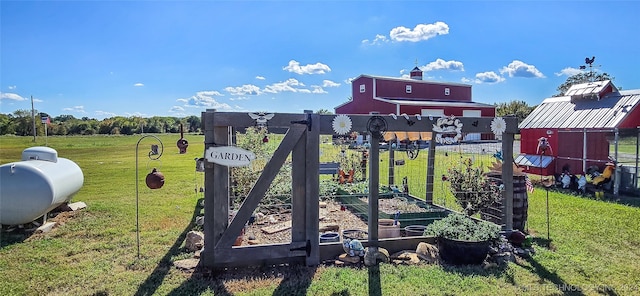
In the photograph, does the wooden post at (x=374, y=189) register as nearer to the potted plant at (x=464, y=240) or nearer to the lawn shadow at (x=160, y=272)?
the potted plant at (x=464, y=240)

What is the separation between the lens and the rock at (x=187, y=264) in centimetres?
455

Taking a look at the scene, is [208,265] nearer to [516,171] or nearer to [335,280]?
[335,280]

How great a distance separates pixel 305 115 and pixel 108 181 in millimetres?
10340

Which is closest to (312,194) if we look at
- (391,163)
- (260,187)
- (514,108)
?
(260,187)

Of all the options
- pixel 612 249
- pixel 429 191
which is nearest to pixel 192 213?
pixel 429 191

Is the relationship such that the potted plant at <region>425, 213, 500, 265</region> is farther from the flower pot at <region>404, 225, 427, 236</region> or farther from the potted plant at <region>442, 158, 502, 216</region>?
the potted plant at <region>442, 158, 502, 216</region>

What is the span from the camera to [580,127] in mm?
10570

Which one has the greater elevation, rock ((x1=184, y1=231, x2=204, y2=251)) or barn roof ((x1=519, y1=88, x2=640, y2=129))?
barn roof ((x1=519, y1=88, x2=640, y2=129))

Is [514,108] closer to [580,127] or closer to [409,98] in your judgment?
[409,98]

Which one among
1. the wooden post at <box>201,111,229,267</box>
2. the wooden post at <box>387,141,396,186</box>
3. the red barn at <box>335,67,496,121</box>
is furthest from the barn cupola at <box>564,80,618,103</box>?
the red barn at <box>335,67,496,121</box>

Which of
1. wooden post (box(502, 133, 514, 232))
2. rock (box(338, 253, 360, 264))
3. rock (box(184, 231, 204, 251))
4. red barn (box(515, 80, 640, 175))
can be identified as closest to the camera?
rock (box(338, 253, 360, 264))

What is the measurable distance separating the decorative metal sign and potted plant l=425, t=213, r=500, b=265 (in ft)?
8.74

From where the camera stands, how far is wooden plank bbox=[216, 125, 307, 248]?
4426mm

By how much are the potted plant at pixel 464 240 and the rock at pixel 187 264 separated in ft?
10.3
